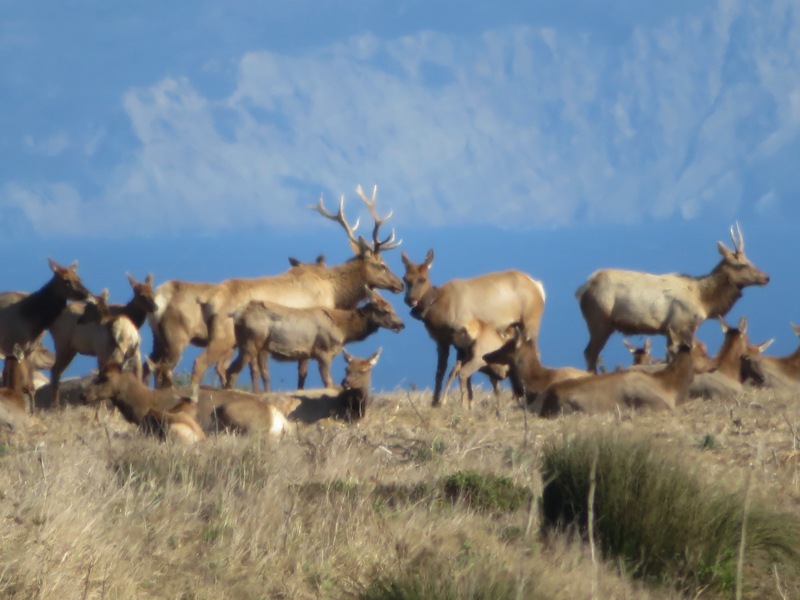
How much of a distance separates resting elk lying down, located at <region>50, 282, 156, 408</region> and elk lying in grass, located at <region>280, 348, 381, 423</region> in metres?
3.48

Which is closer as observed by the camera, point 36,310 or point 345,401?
point 345,401

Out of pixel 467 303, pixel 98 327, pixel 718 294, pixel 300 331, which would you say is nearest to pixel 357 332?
pixel 300 331

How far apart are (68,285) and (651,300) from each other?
967 centimetres

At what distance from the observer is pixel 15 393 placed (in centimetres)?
1567

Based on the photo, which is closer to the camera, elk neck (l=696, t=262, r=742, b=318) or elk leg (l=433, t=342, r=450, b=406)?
elk leg (l=433, t=342, r=450, b=406)

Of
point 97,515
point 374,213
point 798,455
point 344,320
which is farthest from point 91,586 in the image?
point 374,213

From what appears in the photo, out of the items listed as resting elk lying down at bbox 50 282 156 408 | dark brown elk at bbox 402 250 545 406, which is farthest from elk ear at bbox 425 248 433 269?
resting elk lying down at bbox 50 282 156 408

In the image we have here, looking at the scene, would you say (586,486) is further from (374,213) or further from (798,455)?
(374,213)

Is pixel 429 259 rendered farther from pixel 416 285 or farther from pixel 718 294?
pixel 718 294

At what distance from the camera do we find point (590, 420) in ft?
44.4

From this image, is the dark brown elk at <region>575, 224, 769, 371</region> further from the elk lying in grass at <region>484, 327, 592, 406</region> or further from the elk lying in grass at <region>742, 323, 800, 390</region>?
the elk lying in grass at <region>484, 327, 592, 406</region>

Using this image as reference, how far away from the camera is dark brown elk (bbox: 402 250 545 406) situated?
20156mm

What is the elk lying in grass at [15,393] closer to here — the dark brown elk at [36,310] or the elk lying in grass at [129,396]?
the elk lying in grass at [129,396]

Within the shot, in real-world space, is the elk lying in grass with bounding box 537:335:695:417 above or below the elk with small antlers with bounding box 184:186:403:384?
below
